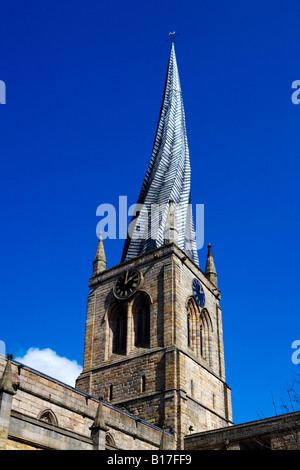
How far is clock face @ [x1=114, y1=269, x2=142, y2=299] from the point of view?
41406 mm

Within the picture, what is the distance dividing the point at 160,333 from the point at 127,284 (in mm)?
5137

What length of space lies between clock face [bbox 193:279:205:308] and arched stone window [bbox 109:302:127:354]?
16.7 ft

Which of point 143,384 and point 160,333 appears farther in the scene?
point 160,333

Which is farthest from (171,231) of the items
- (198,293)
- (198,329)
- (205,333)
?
(205,333)

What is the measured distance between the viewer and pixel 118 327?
136 feet

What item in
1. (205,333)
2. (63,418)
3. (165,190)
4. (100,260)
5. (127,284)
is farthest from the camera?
(165,190)

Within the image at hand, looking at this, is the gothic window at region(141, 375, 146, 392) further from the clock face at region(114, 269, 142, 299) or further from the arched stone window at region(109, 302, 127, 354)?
the clock face at region(114, 269, 142, 299)

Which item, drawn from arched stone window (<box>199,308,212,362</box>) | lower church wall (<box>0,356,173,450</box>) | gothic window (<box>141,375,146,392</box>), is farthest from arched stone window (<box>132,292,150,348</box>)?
lower church wall (<box>0,356,173,450</box>)

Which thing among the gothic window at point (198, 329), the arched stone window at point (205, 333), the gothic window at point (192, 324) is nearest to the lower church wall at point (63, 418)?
the gothic window at point (192, 324)

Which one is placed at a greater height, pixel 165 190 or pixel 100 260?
pixel 165 190

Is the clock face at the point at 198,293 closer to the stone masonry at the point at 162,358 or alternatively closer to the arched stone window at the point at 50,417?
the stone masonry at the point at 162,358

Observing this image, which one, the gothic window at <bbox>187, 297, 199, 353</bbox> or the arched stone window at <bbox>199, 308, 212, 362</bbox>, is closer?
the gothic window at <bbox>187, 297, 199, 353</bbox>

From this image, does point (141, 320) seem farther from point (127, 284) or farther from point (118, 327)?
point (127, 284)

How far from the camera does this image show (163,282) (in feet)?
131
